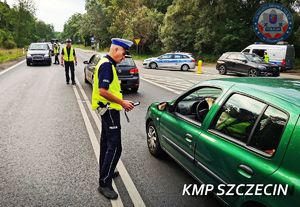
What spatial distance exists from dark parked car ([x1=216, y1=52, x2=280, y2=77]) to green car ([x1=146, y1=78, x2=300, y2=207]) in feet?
55.7

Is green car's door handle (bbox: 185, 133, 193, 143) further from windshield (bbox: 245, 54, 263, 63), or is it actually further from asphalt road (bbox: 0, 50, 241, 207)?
windshield (bbox: 245, 54, 263, 63)

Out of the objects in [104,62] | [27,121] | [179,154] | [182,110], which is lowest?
[27,121]

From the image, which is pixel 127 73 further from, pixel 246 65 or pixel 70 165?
pixel 246 65

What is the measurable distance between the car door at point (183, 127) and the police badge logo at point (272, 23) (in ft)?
56.6

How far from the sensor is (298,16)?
103ft

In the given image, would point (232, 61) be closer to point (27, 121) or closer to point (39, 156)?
point (27, 121)

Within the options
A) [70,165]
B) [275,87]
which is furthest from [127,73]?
[275,87]

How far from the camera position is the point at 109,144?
Answer: 3.96 meters

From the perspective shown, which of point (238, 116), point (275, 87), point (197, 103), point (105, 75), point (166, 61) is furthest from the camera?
point (166, 61)

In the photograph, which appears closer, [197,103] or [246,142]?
[246,142]

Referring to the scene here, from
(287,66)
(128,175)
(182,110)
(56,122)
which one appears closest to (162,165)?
(128,175)

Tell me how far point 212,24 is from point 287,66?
13.9 m

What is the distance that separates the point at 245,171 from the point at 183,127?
1.38 m

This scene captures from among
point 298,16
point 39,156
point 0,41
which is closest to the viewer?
point 39,156
